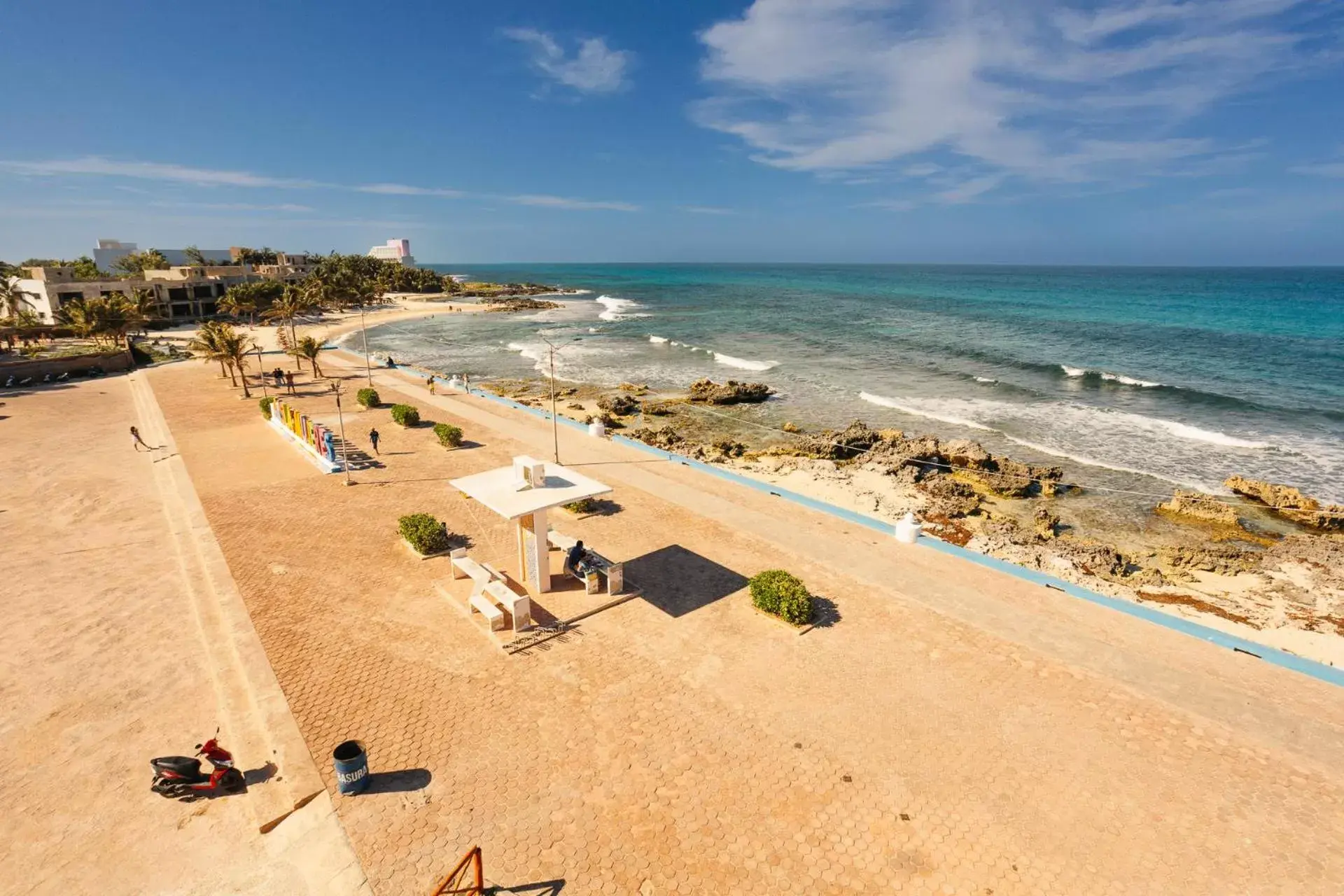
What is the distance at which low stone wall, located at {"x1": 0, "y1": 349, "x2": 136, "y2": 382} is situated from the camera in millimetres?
34094

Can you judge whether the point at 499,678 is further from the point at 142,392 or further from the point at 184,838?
the point at 142,392

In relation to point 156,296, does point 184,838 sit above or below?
below

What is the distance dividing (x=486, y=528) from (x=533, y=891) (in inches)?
390

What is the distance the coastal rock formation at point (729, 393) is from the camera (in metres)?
33.6

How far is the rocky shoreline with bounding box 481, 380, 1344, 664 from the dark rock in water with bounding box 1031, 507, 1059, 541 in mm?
41

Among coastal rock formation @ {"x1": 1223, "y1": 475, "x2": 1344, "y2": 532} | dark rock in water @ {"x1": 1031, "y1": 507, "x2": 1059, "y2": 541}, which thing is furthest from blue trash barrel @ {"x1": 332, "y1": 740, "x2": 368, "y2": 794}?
coastal rock formation @ {"x1": 1223, "y1": 475, "x2": 1344, "y2": 532}

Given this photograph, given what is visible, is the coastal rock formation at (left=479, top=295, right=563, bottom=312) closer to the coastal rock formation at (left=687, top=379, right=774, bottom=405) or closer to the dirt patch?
the coastal rock formation at (left=687, top=379, right=774, bottom=405)

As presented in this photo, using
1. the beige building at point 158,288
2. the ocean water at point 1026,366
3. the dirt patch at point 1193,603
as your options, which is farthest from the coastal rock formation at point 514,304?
the dirt patch at point 1193,603

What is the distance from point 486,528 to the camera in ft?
50.8

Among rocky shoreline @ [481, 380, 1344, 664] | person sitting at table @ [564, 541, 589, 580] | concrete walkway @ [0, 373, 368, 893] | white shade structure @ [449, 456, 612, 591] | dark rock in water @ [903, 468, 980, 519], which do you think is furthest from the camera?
dark rock in water @ [903, 468, 980, 519]

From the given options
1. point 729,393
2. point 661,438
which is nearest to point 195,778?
point 661,438

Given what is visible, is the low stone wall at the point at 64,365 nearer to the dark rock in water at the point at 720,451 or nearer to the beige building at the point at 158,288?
the beige building at the point at 158,288

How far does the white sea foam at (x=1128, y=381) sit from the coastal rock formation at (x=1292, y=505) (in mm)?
18192

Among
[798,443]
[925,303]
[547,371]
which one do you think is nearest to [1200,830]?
[798,443]
